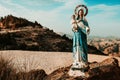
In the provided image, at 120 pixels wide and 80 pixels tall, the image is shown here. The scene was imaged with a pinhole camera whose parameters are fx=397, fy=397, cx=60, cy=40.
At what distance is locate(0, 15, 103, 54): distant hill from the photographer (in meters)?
29.6

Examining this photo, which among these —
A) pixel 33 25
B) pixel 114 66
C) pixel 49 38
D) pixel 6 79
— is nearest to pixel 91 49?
pixel 49 38

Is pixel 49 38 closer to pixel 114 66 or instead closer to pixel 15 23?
pixel 15 23

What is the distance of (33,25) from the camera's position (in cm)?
3541

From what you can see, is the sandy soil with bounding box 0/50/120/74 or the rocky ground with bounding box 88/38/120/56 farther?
the rocky ground with bounding box 88/38/120/56

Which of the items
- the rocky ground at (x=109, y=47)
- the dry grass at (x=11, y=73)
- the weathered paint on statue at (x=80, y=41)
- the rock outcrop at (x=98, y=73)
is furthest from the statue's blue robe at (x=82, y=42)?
the rocky ground at (x=109, y=47)

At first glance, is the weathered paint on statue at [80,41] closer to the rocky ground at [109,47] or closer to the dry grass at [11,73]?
the dry grass at [11,73]

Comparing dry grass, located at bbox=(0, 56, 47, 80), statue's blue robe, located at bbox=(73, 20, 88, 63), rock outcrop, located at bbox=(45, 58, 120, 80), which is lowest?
rock outcrop, located at bbox=(45, 58, 120, 80)

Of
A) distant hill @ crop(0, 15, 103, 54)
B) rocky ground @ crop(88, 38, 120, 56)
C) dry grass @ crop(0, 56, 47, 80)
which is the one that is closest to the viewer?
dry grass @ crop(0, 56, 47, 80)

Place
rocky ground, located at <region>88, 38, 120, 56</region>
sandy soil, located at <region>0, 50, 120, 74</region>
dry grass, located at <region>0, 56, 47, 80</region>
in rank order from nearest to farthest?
dry grass, located at <region>0, 56, 47, 80</region> < sandy soil, located at <region>0, 50, 120, 74</region> < rocky ground, located at <region>88, 38, 120, 56</region>

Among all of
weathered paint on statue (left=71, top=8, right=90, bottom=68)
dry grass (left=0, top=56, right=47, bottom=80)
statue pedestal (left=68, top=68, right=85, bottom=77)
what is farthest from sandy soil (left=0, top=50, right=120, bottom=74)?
dry grass (left=0, top=56, right=47, bottom=80)

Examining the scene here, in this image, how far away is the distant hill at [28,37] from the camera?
Result: 97.2 feet

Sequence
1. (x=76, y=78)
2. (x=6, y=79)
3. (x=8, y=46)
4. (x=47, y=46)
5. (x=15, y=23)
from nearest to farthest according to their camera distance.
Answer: (x=6, y=79), (x=76, y=78), (x=8, y=46), (x=47, y=46), (x=15, y=23)

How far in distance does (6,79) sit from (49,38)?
2344cm

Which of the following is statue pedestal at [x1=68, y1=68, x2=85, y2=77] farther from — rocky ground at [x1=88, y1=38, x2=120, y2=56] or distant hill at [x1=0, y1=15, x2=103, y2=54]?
rocky ground at [x1=88, y1=38, x2=120, y2=56]
